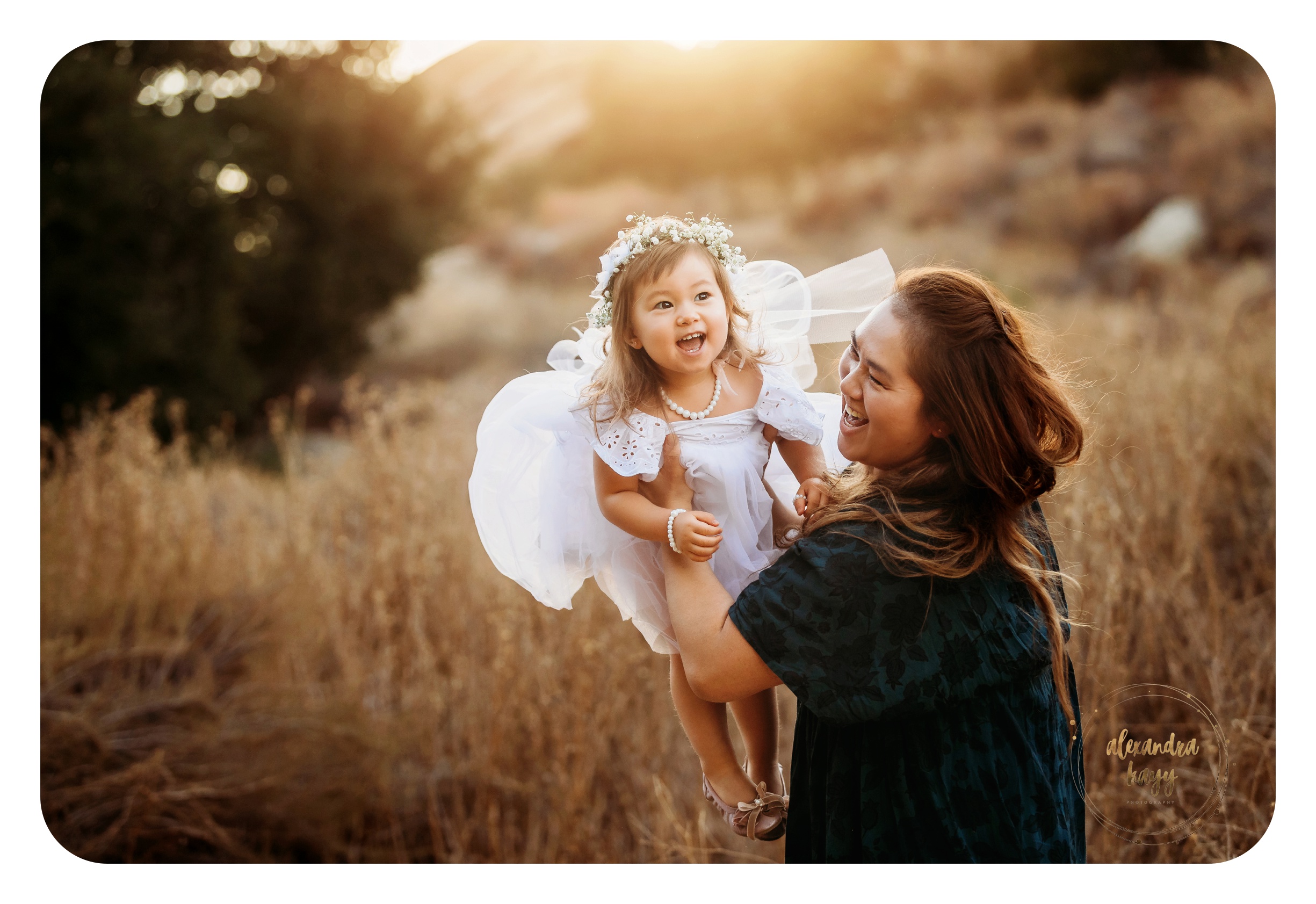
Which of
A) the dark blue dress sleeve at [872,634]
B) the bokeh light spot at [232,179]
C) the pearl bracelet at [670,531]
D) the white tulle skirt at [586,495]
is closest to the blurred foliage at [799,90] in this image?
the white tulle skirt at [586,495]

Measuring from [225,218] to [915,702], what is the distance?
4.21m

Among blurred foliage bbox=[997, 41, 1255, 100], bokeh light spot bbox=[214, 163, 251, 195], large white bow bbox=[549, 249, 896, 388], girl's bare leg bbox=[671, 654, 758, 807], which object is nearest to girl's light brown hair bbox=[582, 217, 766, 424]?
large white bow bbox=[549, 249, 896, 388]

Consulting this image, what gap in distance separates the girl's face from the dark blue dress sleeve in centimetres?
40

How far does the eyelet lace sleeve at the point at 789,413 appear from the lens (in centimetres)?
154

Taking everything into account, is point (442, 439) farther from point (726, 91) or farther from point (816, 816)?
point (816, 816)

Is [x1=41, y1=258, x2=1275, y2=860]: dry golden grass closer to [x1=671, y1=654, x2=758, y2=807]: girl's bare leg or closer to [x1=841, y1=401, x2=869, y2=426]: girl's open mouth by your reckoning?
[x1=671, y1=654, x2=758, y2=807]: girl's bare leg

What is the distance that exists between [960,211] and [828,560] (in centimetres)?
535

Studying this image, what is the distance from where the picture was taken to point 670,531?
4.51 ft

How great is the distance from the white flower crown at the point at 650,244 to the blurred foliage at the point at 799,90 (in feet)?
3.72

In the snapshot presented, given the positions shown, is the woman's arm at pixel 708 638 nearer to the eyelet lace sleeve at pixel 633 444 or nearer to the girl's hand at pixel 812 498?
the eyelet lace sleeve at pixel 633 444

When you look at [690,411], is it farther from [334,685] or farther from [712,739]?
[334,685]

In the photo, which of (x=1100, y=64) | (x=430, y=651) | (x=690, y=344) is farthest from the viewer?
(x=1100, y=64)

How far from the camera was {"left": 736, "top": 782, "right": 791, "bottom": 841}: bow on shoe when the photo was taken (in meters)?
1.55

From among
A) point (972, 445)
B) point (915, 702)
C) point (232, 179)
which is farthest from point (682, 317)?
point (232, 179)
